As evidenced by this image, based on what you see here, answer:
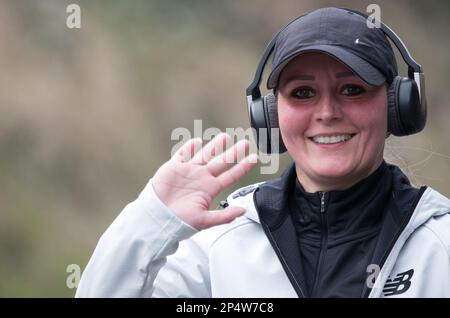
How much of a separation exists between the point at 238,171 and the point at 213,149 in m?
0.06

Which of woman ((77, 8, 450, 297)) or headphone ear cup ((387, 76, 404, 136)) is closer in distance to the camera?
woman ((77, 8, 450, 297))

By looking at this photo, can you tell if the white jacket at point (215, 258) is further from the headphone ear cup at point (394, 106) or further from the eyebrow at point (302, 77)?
the eyebrow at point (302, 77)

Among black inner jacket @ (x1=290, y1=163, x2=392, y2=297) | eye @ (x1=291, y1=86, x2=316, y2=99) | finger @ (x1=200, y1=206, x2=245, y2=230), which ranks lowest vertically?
black inner jacket @ (x1=290, y1=163, x2=392, y2=297)

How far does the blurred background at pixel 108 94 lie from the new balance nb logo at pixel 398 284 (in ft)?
8.05

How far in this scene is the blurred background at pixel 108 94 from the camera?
3.93 m

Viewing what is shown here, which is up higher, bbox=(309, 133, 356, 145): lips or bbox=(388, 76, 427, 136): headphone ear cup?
bbox=(388, 76, 427, 136): headphone ear cup

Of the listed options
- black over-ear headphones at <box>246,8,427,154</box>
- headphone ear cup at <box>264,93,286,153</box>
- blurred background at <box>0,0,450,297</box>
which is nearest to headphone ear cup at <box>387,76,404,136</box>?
black over-ear headphones at <box>246,8,427,154</box>

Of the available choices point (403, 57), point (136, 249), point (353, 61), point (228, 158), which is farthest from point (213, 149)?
point (403, 57)

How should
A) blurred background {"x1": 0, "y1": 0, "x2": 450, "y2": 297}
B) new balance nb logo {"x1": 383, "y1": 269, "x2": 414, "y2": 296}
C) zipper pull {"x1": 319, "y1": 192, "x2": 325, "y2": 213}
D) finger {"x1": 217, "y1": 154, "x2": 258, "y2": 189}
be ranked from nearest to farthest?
1. finger {"x1": 217, "y1": 154, "x2": 258, "y2": 189}
2. new balance nb logo {"x1": 383, "y1": 269, "x2": 414, "y2": 296}
3. zipper pull {"x1": 319, "y1": 192, "x2": 325, "y2": 213}
4. blurred background {"x1": 0, "y1": 0, "x2": 450, "y2": 297}

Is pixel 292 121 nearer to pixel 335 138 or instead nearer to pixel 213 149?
pixel 335 138

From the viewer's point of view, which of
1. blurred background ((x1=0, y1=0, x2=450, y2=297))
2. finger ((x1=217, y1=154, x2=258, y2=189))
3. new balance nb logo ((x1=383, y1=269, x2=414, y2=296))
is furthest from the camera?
blurred background ((x1=0, y1=0, x2=450, y2=297))

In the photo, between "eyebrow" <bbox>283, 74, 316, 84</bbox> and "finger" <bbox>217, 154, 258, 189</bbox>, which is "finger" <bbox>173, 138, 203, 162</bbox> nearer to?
"finger" <bbox>217, 154, 258, 189</bbox>

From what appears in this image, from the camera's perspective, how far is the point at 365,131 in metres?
1.30

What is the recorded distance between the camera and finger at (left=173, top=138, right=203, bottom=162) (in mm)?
1183
